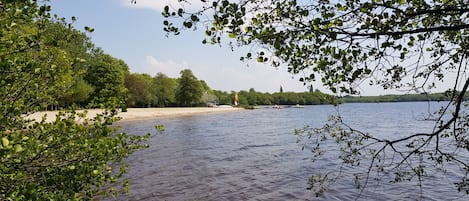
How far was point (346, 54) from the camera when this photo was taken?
4406 millimetres

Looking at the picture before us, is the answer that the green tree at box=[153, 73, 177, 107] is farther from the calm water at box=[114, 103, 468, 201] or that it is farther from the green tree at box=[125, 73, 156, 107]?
the calm water at box=[114, 103, 468, 201]

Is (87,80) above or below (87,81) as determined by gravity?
above

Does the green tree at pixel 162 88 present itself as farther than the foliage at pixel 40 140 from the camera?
Yes

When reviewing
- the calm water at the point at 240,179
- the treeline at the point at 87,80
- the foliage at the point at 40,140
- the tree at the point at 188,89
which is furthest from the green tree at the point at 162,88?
the foliage at the point at 40,140

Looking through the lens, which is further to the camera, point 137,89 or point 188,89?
Answer: point 188,89

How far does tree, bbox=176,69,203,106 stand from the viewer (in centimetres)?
12456

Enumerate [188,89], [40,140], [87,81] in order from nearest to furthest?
[40,140] < [87,81] < [188,89]

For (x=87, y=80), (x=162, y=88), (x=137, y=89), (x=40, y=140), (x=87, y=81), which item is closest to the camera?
(x=40, y=140)

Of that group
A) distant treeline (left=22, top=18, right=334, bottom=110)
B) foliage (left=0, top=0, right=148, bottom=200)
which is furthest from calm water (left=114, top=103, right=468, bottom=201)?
foliage (left=0, top=0, right=148, bottom=200)

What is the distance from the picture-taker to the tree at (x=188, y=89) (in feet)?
409

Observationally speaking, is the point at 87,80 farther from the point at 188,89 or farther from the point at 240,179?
→ the point at 240,179

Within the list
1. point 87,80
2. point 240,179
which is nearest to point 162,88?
point 87,80

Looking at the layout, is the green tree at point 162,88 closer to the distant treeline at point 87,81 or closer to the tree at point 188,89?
the distant treeline at point 87,81

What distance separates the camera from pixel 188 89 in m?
126
